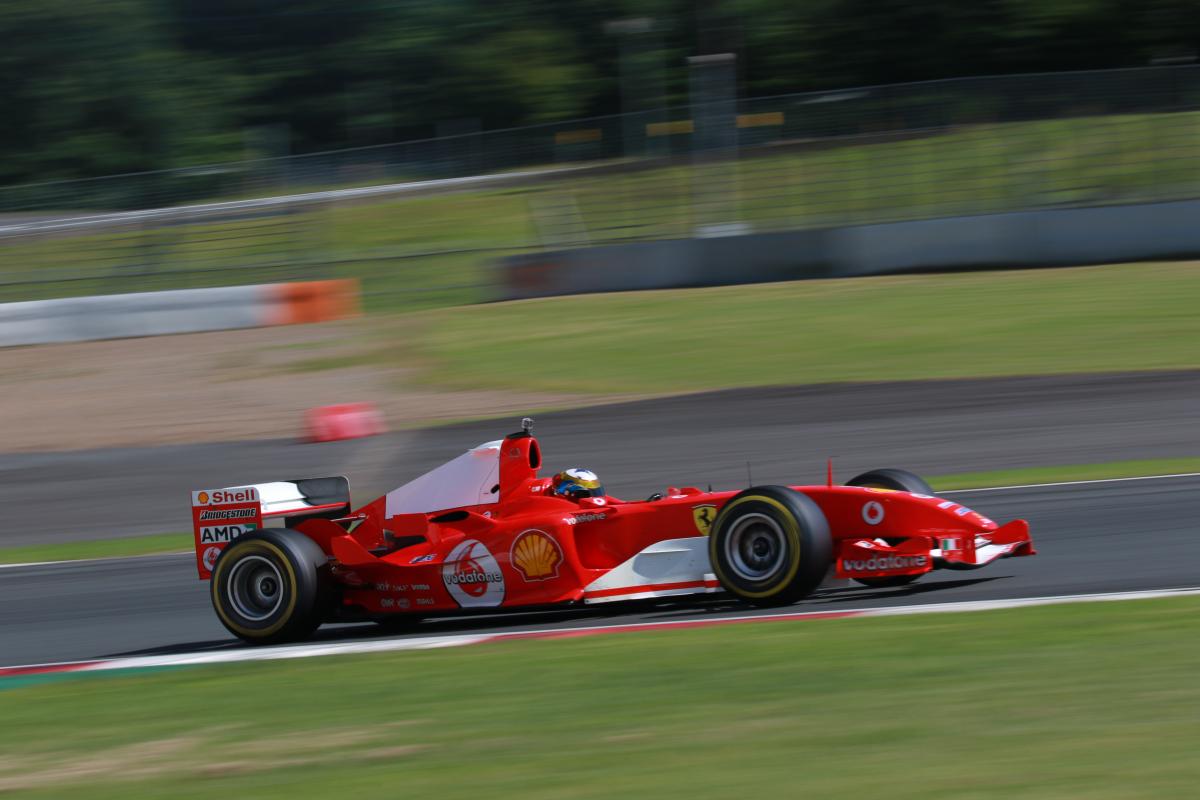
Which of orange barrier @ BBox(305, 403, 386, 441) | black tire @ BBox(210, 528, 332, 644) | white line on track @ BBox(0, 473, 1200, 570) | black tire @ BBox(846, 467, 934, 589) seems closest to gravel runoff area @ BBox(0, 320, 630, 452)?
orange barrier @ BBox(305, 403, 386, 441)

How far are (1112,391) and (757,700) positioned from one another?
10.3 metres

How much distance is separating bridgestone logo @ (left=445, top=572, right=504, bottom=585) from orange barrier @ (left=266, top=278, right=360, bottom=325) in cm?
1466

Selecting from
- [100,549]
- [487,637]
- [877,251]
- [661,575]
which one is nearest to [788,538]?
[661,575]

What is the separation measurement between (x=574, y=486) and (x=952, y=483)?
4.91 meters

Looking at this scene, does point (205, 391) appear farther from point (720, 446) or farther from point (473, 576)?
point (473, 576)

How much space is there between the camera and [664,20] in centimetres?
5253

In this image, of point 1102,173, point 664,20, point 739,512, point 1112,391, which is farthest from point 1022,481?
point 664,20

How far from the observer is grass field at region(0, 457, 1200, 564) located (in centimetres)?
1102

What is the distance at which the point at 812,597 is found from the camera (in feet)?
23.7

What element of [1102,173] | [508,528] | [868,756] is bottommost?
[868,756]

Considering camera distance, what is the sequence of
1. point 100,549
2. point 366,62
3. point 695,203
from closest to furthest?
point 100,549 < point 695,203 < point 366,62

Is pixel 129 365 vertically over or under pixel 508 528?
over

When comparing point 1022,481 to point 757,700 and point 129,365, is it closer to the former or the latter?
point 757,700

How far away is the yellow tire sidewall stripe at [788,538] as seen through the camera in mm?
6508
